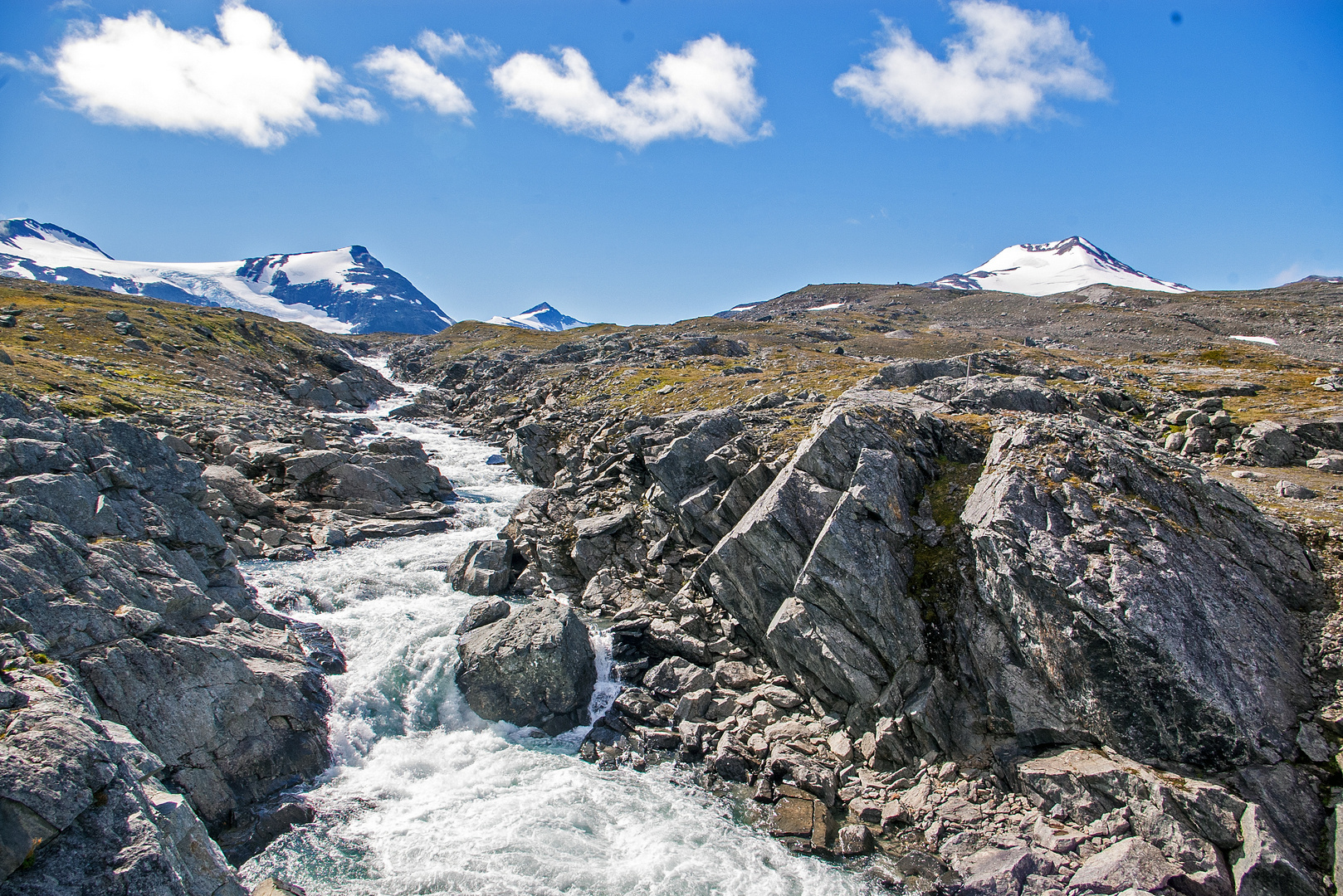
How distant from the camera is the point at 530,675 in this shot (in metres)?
28.8

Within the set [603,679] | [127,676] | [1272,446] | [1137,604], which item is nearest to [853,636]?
[1137,604]

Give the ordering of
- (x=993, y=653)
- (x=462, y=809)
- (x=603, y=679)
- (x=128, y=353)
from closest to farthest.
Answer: (x=462, y=809) < (x=993, y=653) < (x=603, y=679) < (x=128, y=353)

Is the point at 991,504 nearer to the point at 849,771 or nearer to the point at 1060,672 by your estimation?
the point at 1060,672

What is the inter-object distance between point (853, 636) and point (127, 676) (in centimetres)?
2847

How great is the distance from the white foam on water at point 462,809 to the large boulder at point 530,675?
2.22 ft

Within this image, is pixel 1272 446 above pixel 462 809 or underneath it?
above

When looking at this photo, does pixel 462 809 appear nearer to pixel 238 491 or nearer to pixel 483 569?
pixel 483 569

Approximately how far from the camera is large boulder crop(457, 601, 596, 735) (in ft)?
93.0

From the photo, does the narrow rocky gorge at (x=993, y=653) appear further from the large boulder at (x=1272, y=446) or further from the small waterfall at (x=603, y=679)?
the small waterfall at (x=603, y=679)

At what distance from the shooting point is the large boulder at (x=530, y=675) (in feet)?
93.0

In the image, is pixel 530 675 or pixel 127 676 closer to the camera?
pixel 127 676

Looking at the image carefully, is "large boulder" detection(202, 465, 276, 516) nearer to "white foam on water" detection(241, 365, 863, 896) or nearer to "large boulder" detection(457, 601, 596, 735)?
"white foam on water" detection(241, 365, 863, 896)

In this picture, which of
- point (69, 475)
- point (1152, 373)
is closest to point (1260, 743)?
point (69, 475)

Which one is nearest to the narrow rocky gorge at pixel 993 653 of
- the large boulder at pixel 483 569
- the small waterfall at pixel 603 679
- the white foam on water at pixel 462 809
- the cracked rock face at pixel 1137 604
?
the cracked rock face at pixel 1137 604
